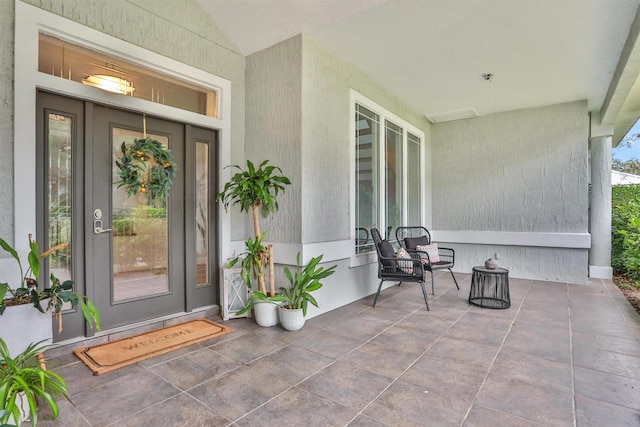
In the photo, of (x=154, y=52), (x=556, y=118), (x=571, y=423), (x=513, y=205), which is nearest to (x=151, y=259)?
(x=154, y=52)

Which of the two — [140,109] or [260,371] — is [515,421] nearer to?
[260,371]

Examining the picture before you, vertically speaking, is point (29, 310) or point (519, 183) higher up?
point (519, 183)

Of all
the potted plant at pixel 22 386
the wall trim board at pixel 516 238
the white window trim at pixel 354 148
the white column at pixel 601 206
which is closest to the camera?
the potted plant at pixel 22 386

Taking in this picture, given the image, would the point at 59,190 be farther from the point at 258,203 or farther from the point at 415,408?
the point at 415,408

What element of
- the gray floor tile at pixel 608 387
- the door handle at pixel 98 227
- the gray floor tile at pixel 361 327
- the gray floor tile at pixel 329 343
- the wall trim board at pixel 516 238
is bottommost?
the gray floor tile at pixel 361 327

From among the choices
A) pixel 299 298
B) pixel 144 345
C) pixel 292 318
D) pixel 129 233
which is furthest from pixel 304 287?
pixel 129 233

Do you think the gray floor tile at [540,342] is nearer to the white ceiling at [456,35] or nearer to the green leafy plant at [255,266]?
the green leafy plant at [255,266]

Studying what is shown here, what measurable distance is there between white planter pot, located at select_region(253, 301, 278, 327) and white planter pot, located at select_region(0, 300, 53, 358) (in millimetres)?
1614

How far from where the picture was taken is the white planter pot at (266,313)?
3207mm

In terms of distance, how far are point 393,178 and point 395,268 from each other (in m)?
1.74

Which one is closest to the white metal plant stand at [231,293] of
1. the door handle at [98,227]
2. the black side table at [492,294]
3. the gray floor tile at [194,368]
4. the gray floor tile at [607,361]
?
the gray floor tile at [194,368]

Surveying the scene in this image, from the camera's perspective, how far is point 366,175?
449cm

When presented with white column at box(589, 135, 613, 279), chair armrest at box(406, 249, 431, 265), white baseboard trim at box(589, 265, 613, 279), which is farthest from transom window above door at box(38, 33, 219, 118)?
white baseboard trim at box(589, 265, 613, 279)

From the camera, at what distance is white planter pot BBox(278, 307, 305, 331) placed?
3.07 metres
